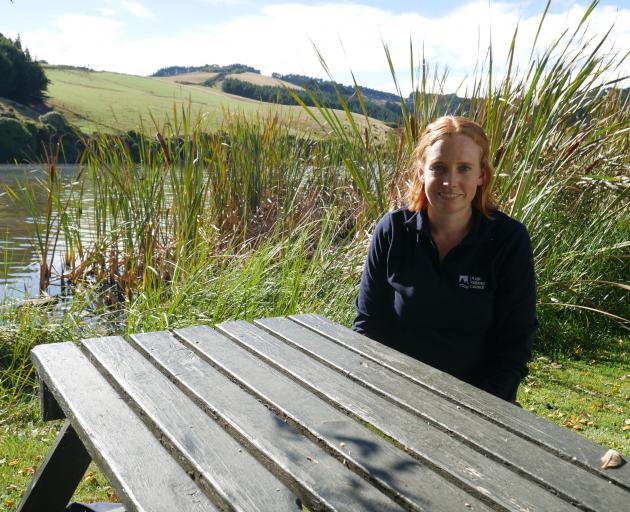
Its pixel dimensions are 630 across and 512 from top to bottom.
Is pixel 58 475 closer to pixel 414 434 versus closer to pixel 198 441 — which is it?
pixel 198 441

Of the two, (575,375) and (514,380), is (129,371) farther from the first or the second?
(575,375)

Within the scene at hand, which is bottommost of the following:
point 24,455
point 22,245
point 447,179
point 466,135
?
point 22,245

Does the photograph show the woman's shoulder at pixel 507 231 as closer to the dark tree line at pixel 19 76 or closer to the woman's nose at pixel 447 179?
the woman's nose at pixel 447 179

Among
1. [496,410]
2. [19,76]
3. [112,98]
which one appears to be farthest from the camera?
[112,98]

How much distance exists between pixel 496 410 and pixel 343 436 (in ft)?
Answer: 1.30

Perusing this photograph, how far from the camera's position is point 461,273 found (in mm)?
2293

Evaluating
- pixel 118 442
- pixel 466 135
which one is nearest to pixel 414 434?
pixel 118 442

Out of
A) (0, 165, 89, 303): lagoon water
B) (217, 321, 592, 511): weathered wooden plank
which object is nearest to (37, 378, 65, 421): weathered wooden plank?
(217, 321, 592, 511): weathered wooden plank

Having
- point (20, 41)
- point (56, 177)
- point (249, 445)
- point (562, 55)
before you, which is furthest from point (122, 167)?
point (20, 41)

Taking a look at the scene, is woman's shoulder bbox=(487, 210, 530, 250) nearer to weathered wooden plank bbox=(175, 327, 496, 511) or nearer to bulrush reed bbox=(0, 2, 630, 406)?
weathered wooden plank bbox=(175, 327, 496, 511)

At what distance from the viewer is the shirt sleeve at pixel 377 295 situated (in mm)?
2457

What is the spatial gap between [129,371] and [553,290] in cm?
375

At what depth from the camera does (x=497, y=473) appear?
1.27m

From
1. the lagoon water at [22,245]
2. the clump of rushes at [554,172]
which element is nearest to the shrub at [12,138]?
the lagoon water at [22,245]
